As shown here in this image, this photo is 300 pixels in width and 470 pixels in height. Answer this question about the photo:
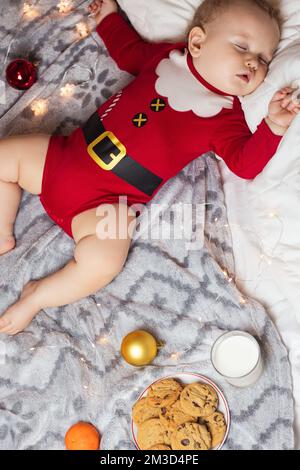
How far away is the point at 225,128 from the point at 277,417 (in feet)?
2.02

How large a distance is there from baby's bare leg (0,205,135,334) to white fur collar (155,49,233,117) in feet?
0.93

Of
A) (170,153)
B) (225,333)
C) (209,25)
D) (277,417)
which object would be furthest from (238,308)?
(209,25)

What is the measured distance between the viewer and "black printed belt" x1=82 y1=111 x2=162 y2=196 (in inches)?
60.2

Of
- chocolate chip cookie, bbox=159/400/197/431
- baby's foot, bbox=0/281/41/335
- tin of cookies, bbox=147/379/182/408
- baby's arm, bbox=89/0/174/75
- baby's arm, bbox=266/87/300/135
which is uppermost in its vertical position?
baby's arm, bbox=89/0/174/75

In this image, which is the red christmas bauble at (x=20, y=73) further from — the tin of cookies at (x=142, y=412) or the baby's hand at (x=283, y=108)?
the tin of cookies at (x=142, y=412)

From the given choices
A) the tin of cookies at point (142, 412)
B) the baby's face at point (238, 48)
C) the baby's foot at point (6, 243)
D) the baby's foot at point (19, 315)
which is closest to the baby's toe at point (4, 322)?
the baby's foot at point (19, 315)

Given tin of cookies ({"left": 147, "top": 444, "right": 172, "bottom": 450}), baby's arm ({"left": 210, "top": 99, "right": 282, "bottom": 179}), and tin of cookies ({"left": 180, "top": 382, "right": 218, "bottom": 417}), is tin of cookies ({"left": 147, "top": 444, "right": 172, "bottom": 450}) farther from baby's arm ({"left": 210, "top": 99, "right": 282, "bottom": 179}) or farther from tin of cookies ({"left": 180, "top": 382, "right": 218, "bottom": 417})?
baby's arm ({"left": 210, "top": 99, "right": 282, "bottom": 179})

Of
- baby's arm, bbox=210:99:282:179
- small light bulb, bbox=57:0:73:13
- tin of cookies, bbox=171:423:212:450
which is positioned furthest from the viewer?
small light bulb, bbox=57:0:73:13

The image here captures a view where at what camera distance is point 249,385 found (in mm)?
1403

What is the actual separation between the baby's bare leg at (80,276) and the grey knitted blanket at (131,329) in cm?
4

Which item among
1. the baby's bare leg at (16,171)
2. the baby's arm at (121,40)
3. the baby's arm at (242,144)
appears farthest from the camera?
the baby's arm at (121,40)

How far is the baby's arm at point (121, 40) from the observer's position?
167 cm

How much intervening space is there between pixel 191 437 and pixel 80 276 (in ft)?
1.32

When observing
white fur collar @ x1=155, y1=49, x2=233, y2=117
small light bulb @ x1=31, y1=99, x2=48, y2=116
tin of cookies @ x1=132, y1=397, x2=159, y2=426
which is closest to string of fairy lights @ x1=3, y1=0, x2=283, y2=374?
small light bulb @ x1=31, y1=99, x2=48, y2=116
